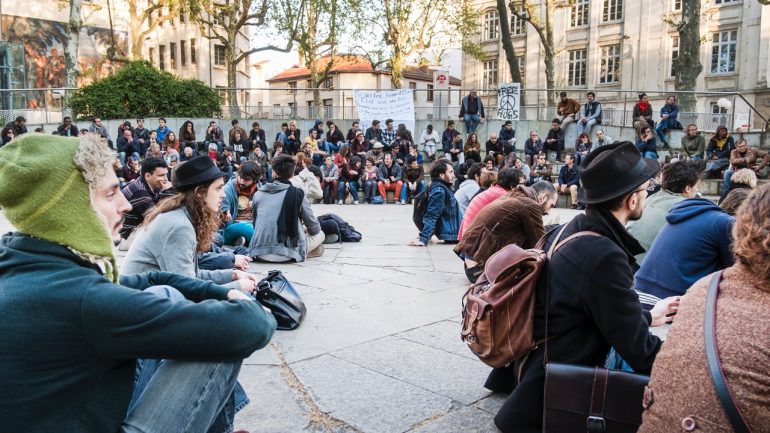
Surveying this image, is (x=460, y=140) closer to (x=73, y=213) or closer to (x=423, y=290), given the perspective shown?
(x=423, y=290)

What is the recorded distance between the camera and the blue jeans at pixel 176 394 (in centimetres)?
204

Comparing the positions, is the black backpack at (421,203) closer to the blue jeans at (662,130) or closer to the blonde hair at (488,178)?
the blonde hair at (488,178)

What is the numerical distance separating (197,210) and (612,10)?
3887cm

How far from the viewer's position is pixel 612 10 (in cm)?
3772

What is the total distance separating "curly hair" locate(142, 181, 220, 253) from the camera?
14.1ft

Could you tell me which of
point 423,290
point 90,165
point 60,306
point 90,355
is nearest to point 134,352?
point 90,355

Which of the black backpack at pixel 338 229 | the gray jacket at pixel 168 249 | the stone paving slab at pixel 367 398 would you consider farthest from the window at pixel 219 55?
the stone paving slab at pixel 367 398

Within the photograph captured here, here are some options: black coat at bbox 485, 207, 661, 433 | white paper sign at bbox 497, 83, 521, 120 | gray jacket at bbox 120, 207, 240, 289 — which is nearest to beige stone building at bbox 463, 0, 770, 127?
white paper sign at bbox 497, 83, 521, 120

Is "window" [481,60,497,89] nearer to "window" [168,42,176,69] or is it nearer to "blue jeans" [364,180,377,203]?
"window" [168,42,176,69]

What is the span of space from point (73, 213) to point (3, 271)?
26 centimetres

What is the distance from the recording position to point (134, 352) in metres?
1.81

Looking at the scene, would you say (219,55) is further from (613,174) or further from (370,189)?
(613,174)

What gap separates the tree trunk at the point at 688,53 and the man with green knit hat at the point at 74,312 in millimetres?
21097

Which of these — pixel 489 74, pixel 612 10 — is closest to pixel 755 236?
pixel 612 10
